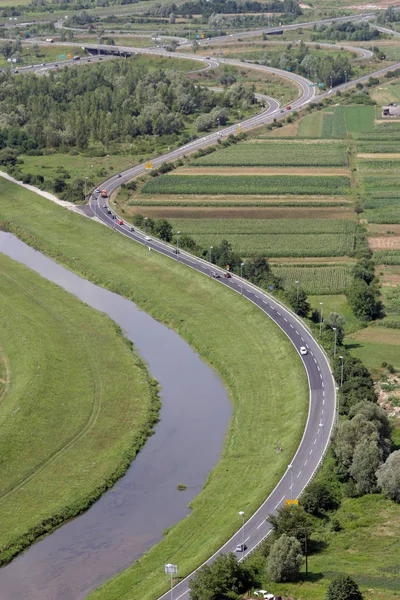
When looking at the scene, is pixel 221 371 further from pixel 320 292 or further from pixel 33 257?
pixel 33 257

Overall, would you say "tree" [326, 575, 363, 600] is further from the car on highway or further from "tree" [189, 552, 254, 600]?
"tree" [189, 552, 254, 600]

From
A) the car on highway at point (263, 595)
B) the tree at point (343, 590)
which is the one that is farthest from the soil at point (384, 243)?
the tree at point (343, 590)

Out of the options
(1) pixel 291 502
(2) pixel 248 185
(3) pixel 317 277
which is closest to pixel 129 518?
(1) pixel 291 502

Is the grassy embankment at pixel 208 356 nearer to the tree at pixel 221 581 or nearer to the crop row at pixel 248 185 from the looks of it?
the tree at pixel 221 581

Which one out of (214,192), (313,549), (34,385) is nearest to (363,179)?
(214,192)

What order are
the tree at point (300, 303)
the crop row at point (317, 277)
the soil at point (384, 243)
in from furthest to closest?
1. the soil at point (384, 243)
2. the crop row at point (317, 277)
3. the tree at point (300, 303)

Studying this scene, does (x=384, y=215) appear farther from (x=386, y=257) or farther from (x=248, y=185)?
(x=248, y=185)

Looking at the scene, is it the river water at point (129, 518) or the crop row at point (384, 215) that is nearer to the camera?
the river water at point (129, 518)

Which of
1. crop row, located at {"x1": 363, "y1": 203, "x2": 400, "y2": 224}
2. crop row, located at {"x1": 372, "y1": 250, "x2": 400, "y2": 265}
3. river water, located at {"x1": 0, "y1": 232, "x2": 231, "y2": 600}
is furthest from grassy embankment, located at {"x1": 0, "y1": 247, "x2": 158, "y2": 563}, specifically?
crop row, located at {"x1": 363, "y1": 203, "x2": 400, "y2": 224}
